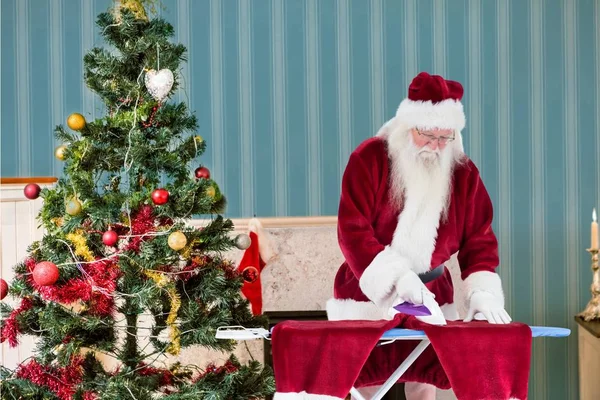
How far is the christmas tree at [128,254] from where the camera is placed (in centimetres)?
282

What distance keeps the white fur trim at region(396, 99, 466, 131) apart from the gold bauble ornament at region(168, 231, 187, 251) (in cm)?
88

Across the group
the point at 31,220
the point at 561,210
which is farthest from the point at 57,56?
the point at 561,210

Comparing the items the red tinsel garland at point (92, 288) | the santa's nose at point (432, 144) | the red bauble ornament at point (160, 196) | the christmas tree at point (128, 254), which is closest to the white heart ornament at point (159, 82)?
the christmas tree at point (128, 254)

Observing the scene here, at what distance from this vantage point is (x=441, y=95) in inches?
119

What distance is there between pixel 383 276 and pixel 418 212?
308mm

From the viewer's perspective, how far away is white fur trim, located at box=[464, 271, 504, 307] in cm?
296

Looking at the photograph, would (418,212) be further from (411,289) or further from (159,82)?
(159,82)

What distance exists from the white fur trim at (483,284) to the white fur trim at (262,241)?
1.42 m

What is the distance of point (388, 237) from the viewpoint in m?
3.08

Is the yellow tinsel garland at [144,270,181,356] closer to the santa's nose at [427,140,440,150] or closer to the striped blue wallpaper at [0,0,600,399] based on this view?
the santa's nose at [427,140,440,150]

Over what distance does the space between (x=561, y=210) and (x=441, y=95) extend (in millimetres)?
1964

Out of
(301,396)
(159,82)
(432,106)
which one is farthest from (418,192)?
(159,82)

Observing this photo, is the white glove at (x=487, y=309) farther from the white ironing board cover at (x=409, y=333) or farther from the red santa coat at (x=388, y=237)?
the white ironing board cover at (x=409, y=333)

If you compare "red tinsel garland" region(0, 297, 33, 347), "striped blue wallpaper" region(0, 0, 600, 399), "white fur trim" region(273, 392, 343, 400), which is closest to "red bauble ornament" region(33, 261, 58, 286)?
"red tinsel garland" region(0, 297, 33, 347)
